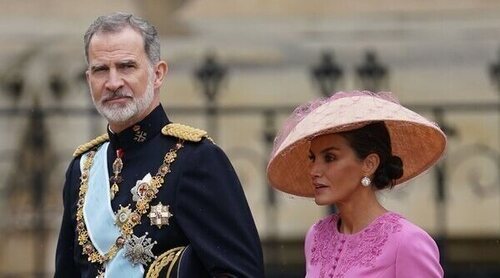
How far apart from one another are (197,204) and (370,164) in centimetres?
43

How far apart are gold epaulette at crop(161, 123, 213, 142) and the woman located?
8.0 inches

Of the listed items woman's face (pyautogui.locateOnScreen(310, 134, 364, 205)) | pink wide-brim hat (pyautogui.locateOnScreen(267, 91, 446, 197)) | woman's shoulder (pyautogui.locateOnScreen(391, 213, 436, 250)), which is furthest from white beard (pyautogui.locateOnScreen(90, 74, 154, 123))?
woman's shoulder (pyautogui.locateOnScreen(391, 213, 436, 250))

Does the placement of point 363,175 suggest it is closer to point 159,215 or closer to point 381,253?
point 381,253

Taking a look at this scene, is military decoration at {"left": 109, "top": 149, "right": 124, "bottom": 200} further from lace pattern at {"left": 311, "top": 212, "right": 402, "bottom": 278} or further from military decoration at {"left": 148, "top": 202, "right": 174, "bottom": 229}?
lace pattern at {"left": 311, "top": 212, "right": 402, "bottom": 278}

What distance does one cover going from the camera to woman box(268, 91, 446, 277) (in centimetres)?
402

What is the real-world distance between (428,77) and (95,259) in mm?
5439

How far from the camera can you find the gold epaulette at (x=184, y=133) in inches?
171

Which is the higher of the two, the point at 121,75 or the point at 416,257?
the point at 121,75

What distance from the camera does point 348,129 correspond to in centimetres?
411

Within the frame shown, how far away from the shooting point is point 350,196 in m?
4.14

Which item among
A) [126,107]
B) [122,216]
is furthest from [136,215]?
[126,107]

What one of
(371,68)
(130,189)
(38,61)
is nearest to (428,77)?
(371,68)

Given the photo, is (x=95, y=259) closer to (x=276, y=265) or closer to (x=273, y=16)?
(x=276, y=265)

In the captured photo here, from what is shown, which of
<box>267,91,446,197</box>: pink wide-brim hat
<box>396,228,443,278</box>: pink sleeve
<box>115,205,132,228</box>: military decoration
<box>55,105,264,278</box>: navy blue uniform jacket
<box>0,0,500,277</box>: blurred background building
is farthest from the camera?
<box>0,0,500,277</box>: blurred background building
